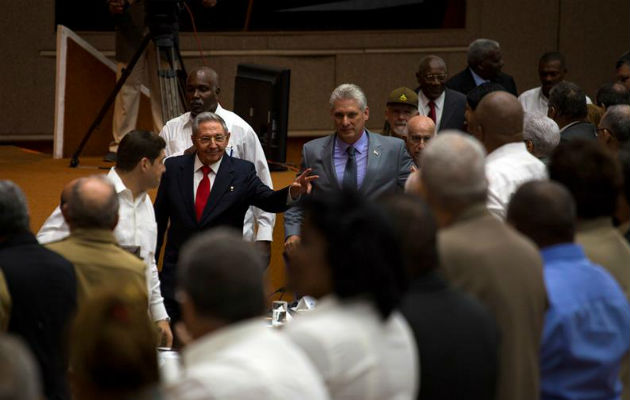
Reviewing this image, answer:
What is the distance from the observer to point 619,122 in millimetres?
5219

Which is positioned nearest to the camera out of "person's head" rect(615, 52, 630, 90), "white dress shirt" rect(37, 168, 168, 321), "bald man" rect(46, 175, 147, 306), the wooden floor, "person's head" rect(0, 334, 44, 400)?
"person's head" rect(0, 334, 44, 400)

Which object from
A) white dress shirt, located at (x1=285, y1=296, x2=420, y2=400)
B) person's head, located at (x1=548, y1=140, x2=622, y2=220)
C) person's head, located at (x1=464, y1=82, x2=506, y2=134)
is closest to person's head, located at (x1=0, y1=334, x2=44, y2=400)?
white dress shirt, located at (x1=285, y1=296, x2=420, y2=400)

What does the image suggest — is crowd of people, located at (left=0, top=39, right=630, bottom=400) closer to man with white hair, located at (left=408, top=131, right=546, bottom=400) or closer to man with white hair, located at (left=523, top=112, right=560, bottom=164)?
man with white hair, located at (left=408, top=131, right=546, bottom=400)

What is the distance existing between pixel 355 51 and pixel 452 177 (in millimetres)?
8270

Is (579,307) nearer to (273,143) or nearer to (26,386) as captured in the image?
(26,386)

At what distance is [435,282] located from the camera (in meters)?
2.67

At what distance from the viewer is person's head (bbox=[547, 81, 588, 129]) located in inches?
232

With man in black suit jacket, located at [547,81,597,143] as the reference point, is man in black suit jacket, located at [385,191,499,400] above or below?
below

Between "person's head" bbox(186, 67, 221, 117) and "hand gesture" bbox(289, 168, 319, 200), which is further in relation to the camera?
"person's head" bbox(186, 67, 221, 117)

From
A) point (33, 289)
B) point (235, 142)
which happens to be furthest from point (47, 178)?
point (33, 289)

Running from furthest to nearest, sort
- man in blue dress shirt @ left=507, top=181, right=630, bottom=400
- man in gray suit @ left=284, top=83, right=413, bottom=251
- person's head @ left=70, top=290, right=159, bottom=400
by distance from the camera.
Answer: man in gray suit @ left=284, top=83, right=413, bottom=251, man in blue dress shirt @ left=507, top=181, right=630, bottom=400, person's head @ left=70, top=290, right=159, bottom=400

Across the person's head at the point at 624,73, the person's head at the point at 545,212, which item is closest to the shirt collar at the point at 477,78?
the person's head at the point at 624,73

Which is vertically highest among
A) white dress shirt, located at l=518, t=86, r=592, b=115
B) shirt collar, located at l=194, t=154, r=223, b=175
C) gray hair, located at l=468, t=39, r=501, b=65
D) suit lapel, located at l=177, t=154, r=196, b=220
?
gray hair, located at l=468, t=39, r=501, b=65

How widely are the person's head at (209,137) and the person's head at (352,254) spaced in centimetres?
291
